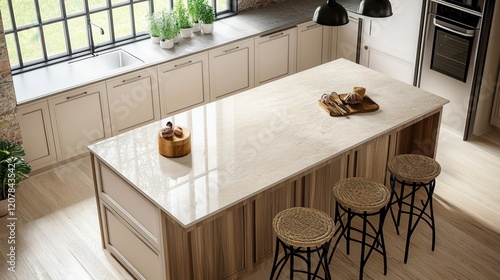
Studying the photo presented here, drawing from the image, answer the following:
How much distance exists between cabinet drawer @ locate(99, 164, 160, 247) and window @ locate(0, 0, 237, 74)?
2128 mm

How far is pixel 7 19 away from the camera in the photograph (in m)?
6.22

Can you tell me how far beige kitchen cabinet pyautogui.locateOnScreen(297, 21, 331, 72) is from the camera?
7.71m

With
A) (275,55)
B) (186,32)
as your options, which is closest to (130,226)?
(186,32)

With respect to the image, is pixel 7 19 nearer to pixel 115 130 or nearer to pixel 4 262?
pixel 115 130

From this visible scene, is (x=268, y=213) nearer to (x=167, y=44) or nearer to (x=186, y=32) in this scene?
(x=167, y=44)

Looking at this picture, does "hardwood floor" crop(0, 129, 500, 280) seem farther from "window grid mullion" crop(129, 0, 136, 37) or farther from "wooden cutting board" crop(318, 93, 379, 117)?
"window grid mullion" crop(129, 0, 136, 37)

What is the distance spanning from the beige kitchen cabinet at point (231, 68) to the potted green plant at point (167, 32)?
44cm

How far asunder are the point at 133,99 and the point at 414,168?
2.95m

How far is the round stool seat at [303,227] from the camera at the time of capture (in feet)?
14.0

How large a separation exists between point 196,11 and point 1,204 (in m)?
2.96

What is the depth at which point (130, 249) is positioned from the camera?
4.91 metres

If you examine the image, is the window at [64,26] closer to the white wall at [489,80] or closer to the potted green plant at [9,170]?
the potted green plant at [9,170]

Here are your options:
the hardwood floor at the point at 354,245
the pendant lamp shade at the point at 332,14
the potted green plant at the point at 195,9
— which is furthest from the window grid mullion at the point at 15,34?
the pendant lamp shade at the point at 332,14

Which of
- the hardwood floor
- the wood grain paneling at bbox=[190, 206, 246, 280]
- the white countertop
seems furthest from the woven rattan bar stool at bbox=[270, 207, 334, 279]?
the white countertop
